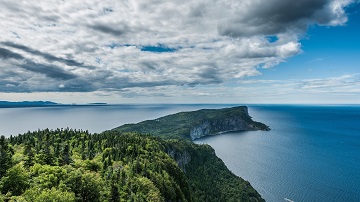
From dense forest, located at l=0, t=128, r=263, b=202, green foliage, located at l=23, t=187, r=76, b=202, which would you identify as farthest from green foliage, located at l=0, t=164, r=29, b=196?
green foliage, located at l=23, t=187, r=76, b=202

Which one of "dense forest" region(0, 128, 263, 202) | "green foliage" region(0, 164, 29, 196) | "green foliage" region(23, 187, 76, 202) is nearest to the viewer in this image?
"green foliage" region(23, 187, 76, 202)

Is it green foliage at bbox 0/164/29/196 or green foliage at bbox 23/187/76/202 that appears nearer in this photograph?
green foliage at bbox 23/187/76/202

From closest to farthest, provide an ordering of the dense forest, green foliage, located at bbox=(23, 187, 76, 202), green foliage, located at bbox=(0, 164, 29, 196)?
green foliage, located at bbox=(23, 187, 76, 202) → green foliage, located at bbox=(0, 164, 29, 196) → the dense forest

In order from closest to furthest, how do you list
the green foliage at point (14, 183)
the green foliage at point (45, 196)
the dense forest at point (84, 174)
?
A: the green foliage at point (45, 196), the green foliage at point (14, 183), the dense forest at point (84, 174)

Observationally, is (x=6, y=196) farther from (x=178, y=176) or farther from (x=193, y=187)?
(x=193, y=187)

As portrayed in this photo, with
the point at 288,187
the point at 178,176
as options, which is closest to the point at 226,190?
the point at 288,187

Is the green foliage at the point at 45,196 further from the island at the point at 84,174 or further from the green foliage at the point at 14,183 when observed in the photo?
the green foliage at the point at 14,183

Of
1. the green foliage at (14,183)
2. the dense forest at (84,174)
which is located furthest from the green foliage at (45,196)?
the green foliage at (14,183)

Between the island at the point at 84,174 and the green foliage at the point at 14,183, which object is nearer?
the green foliage at the point at 14,183

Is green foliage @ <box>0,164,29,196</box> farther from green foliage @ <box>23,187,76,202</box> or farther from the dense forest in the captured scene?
green foliage @ <box>23,187,76,202</box>

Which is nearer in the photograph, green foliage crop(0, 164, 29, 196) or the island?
green foliage crop(0, 164, 29, 196)

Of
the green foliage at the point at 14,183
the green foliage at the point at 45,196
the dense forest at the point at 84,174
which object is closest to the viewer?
the green foliage at the point at 45,196
